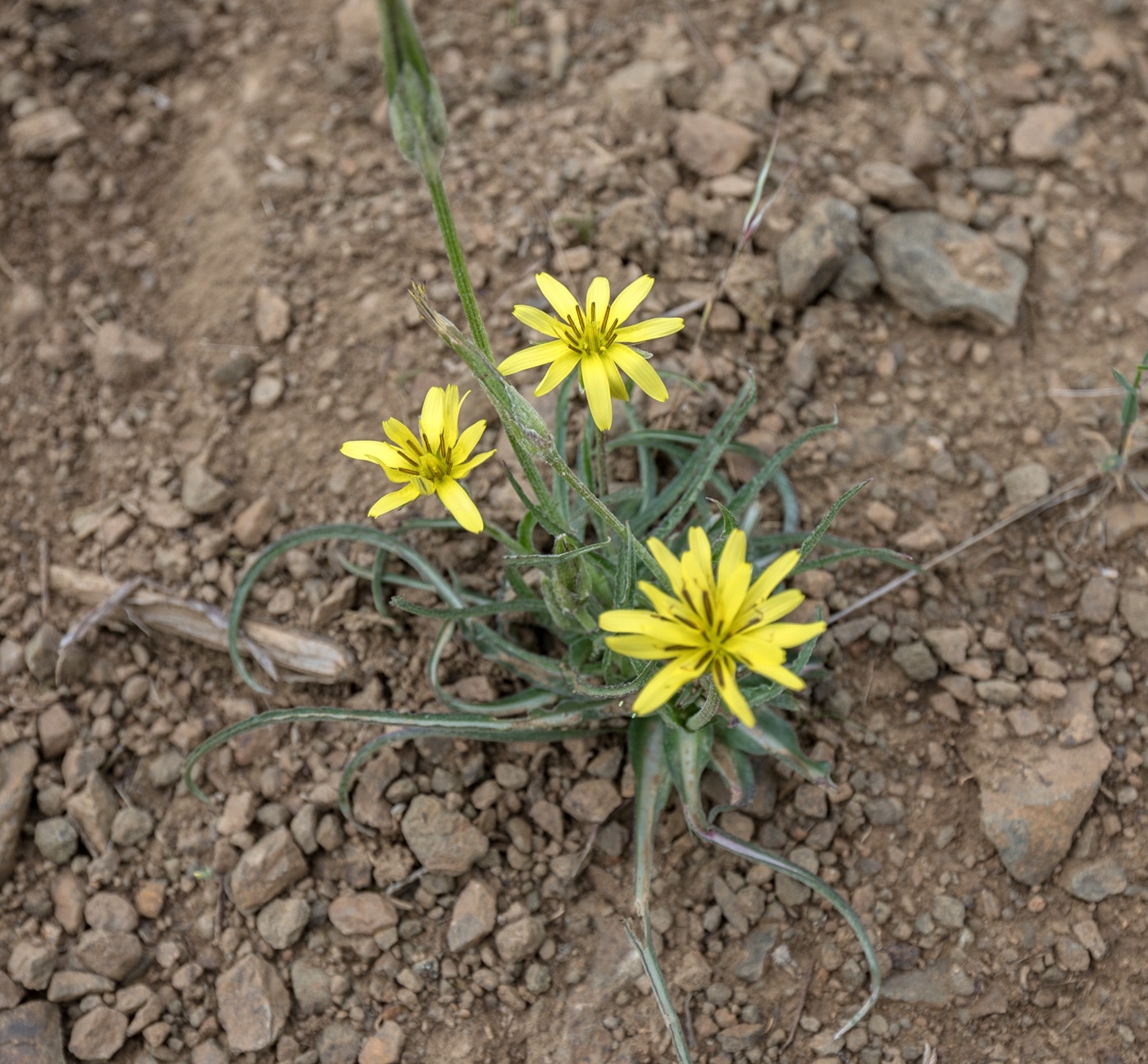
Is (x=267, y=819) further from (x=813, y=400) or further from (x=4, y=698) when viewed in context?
(x=813, y=400)

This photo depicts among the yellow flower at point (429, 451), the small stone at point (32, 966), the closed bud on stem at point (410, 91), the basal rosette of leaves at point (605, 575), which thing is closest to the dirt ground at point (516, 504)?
the small stone at point (32, 966)

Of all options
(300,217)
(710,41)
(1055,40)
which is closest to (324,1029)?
(300,217)

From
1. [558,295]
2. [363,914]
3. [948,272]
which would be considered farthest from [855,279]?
[363,914]

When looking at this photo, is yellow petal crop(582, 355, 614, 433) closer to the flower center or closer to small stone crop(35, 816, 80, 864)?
the flower center

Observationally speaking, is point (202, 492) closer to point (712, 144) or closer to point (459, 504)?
point (459, 504)

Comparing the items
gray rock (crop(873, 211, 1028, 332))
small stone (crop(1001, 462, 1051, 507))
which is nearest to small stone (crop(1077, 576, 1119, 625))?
small stone (crop(1001, 462, 1051, 507))
